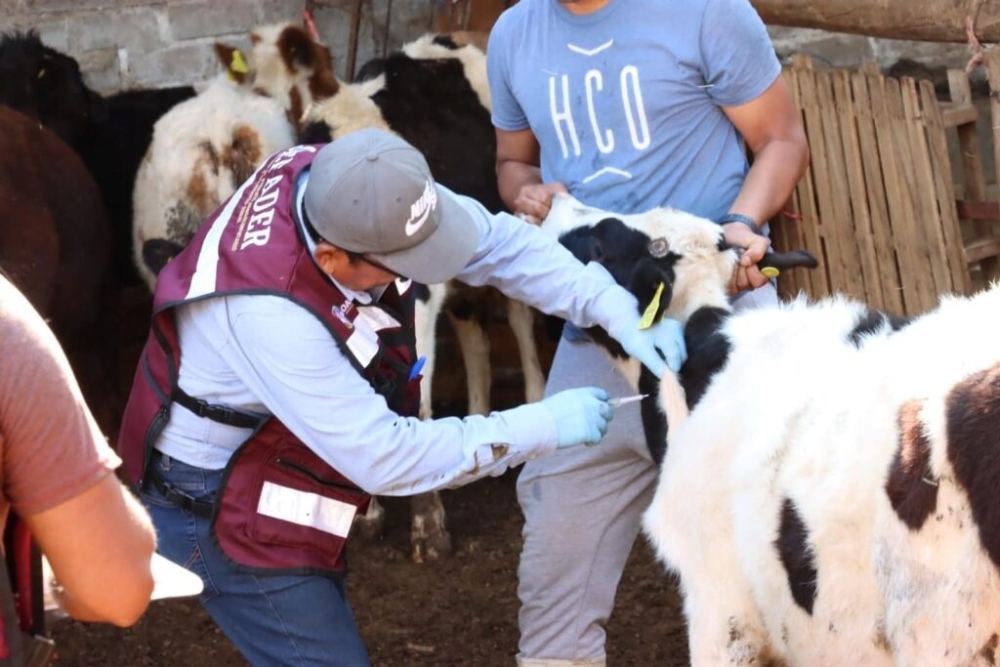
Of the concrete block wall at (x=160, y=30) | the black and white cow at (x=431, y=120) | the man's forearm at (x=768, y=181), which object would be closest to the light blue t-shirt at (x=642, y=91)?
the man's forearm at (x=768, y=181)

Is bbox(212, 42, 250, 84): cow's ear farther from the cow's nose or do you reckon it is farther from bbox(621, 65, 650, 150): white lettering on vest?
bbox(621, 65, 650, 150): white lettering on vest

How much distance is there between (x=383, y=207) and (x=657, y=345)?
1076 mm

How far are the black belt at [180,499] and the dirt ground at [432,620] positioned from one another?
207cm

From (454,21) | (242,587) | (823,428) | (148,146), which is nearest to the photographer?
(823,428)

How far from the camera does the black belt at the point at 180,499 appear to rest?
3.21 m

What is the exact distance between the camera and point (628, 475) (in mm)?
3982

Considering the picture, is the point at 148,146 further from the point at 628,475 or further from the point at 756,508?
the point at 756,508

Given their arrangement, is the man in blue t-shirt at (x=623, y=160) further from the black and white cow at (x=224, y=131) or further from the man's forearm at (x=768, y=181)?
the black and white cow at (x=224, y=131)

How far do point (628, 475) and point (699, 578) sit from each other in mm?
635

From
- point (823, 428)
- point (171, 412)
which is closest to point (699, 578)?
point (823, 428)

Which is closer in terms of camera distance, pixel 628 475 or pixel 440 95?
pixel 628 475

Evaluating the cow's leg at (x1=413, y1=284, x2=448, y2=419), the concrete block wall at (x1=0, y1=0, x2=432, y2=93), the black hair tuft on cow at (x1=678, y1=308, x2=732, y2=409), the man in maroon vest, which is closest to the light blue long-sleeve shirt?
the man in maroon vest

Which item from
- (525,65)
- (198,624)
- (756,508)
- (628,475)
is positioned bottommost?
(198,624)

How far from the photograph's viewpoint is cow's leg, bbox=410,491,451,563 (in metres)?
6.03
